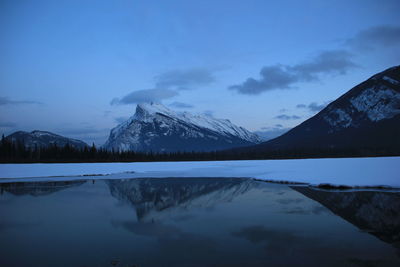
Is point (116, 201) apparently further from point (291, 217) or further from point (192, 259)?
point (192, 259)

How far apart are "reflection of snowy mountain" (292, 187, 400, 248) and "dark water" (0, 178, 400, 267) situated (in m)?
0.05

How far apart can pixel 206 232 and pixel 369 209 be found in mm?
11435

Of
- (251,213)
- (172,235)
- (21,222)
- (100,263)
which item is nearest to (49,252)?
(100,263)

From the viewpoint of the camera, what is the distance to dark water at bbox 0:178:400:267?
34.8ft

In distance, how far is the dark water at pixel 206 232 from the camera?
10.6m

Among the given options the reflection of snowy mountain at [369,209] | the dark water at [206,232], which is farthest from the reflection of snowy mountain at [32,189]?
the reflection of snowy mountain at [369,209]

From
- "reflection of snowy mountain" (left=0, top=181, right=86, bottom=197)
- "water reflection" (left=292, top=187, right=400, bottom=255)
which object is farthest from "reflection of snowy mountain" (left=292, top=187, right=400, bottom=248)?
"reflection of snowy mountain" (left=0, top=181, right=86, bottom=197)

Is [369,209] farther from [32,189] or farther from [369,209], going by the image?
[32,189]

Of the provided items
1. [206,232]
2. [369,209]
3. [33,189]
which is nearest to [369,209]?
[369,209]

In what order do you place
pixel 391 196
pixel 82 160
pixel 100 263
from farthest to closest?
1. pixel 82 160
2. pixel 391 196
3. pixel 100 263

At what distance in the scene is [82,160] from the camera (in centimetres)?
11562

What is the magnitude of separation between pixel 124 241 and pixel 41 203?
14.5 meters

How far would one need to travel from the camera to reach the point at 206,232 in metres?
14.3

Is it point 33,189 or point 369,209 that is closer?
point 369,209
